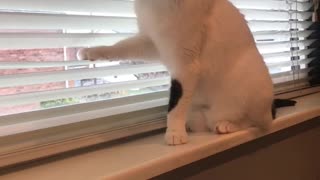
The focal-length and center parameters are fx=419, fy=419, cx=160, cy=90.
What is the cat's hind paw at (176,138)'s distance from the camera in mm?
932

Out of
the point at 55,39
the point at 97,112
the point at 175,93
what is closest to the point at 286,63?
the point at 175,93

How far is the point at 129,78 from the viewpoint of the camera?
3.52 ft

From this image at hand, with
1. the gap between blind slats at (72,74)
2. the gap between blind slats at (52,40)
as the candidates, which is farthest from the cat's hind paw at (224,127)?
the gap between blind slats at (52,40)

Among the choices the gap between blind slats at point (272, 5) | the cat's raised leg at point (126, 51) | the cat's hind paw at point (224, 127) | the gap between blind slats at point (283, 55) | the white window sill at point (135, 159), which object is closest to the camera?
the white window sill at point (135, 159)

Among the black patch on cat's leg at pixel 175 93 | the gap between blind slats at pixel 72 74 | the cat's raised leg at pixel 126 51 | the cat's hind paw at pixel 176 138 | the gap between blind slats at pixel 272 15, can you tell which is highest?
the gap between blind slats at pixel 272 15

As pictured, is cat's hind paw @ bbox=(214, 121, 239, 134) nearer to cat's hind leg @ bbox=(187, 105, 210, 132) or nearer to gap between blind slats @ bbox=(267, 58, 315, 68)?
cat's hind leg @ bbox=(187, 105, 210, 132)

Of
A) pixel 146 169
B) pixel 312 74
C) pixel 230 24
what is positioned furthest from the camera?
pixel 312 74

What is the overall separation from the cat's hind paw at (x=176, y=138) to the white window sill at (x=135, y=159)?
0.01m

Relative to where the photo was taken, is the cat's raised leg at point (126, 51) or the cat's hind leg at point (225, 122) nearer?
the cat's raised leg at point (126, 51)

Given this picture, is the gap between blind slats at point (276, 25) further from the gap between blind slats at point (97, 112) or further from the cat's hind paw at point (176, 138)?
the cat's hind paw at point (176, 138)

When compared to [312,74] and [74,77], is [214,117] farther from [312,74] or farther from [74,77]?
[312,74]

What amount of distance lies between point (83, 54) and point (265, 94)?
469 millimetres

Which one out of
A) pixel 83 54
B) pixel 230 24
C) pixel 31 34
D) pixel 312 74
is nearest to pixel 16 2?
pixel 31 34

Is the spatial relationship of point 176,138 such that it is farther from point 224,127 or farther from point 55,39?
point 55,39
